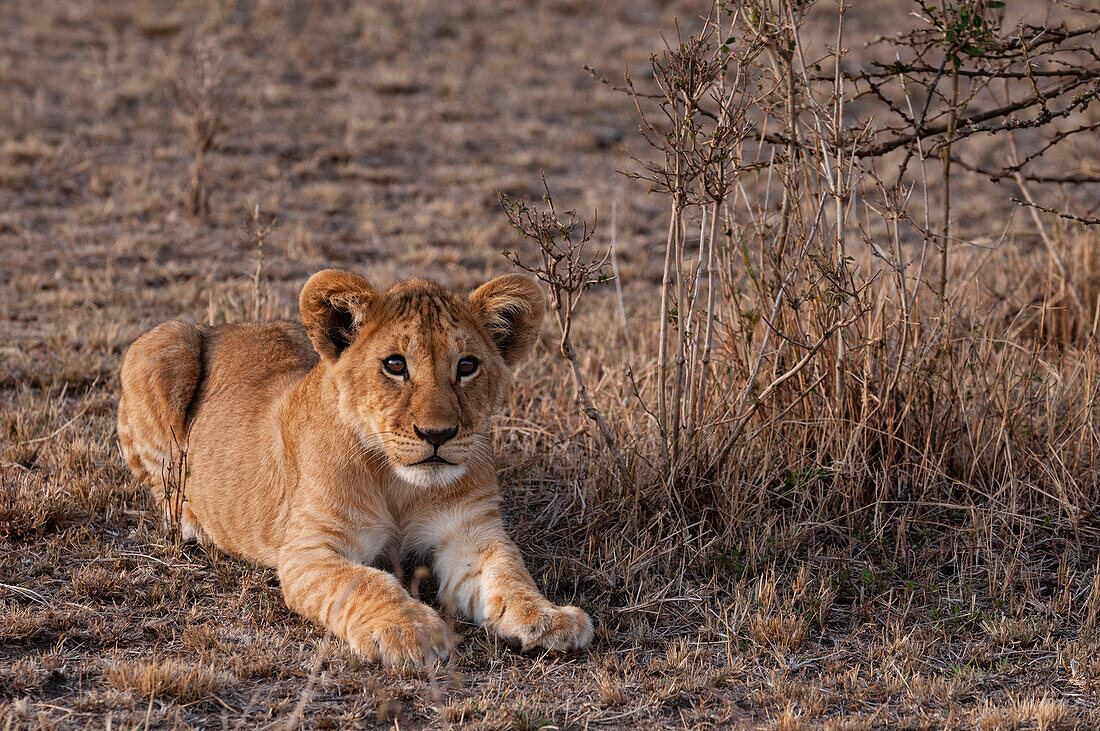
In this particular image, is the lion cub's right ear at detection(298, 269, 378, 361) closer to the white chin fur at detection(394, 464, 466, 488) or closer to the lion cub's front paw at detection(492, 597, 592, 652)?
the white chin fur at detection(394, 464, 466, 488)

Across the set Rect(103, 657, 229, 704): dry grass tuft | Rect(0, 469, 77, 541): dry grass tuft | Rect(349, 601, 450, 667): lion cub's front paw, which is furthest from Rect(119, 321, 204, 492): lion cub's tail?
Rect(349, 601, 450, 667): lion cub's front paw

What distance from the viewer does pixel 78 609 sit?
13.8 ft

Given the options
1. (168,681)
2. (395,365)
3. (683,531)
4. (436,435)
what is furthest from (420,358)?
(683,531)

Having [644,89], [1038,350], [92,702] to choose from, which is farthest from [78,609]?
[644,89]

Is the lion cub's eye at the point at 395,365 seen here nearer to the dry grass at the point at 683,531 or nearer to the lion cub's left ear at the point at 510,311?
the lion cub's left ear at the point at 510,311

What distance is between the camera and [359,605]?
3.91 metres

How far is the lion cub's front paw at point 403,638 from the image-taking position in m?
3.71

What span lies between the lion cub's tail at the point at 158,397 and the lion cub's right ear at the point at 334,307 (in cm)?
122

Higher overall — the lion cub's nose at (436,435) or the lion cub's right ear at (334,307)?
the lion cub's right ear at (334,307)

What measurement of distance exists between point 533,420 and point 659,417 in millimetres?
1201

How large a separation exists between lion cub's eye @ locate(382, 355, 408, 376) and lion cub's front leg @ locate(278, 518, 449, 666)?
0.70 meters

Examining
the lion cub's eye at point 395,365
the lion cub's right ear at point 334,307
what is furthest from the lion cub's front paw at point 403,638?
the lion cub's right ear at point 334,307

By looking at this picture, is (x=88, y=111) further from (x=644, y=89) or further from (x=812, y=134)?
(x=812, y=134)

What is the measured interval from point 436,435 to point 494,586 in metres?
0.62
